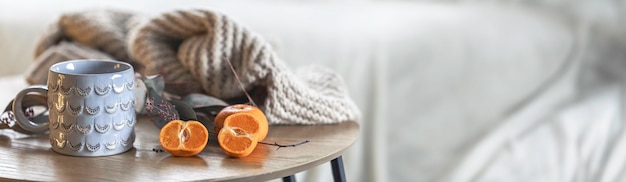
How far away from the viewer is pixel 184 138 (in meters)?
0.82

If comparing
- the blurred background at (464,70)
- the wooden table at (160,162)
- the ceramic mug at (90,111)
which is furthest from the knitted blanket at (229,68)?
the blurred background at (464,70)

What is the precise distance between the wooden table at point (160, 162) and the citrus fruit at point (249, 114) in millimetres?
14

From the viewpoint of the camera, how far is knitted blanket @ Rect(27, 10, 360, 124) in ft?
3.18

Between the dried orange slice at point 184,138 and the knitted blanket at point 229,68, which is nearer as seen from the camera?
the dried orange slice at point 184,138

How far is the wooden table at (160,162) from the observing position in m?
0.75

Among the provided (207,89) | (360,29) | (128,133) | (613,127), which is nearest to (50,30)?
(207,89)

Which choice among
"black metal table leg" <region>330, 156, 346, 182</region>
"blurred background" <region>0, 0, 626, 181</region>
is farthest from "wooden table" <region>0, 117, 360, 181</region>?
"blurred background" <region>0, 0, 626, 181</region>

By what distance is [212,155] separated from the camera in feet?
2.70

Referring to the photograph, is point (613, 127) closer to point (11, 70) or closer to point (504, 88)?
point (504, 88)

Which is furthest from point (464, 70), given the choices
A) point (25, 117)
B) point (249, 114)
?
point (25, 117)

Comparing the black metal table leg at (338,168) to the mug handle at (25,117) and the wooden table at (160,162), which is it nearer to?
the wooden table at (160,162)

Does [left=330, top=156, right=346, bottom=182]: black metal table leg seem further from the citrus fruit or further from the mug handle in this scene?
the mug handle

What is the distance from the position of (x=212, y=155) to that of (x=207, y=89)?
20cm

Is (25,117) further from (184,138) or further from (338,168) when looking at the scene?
(338,168)
